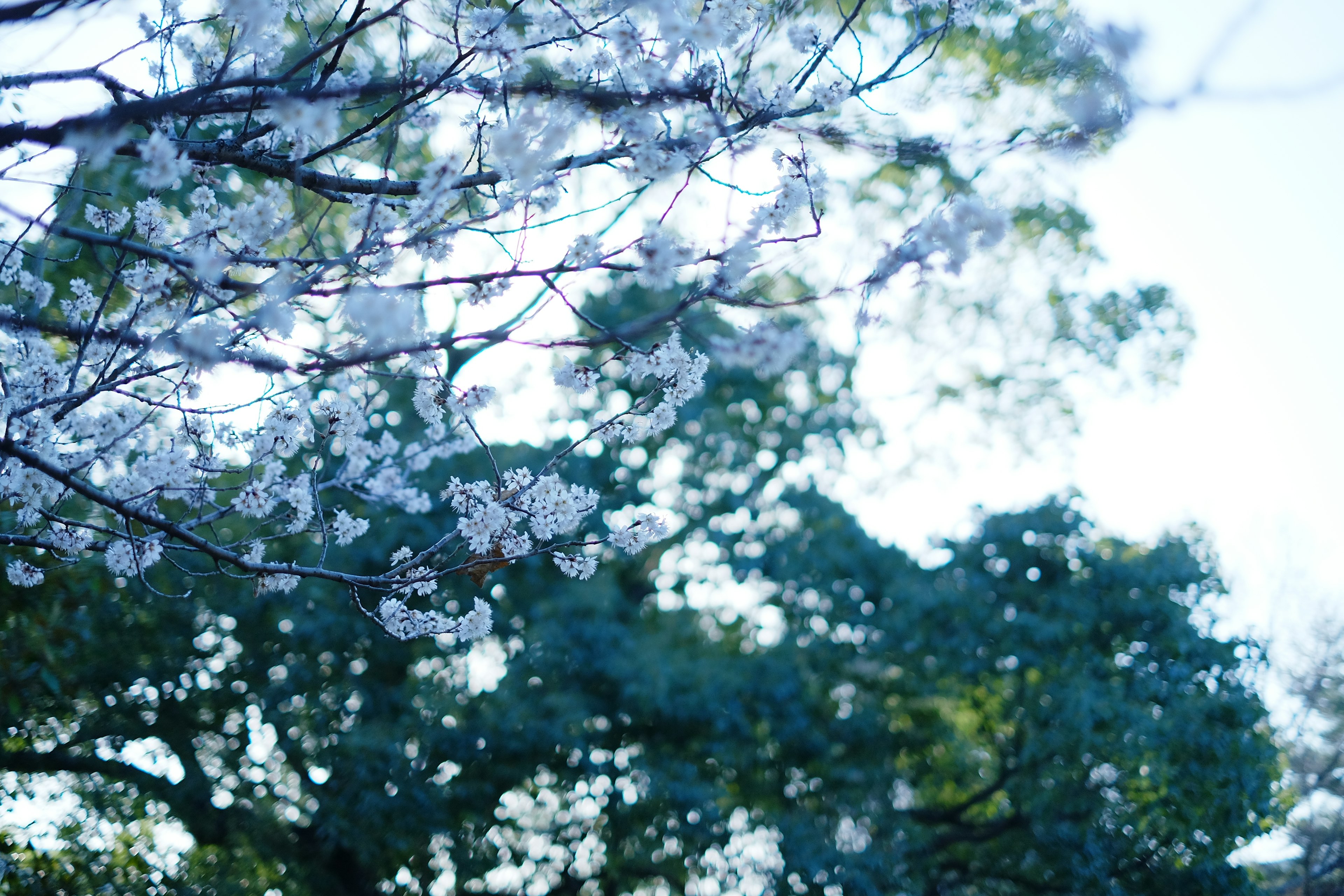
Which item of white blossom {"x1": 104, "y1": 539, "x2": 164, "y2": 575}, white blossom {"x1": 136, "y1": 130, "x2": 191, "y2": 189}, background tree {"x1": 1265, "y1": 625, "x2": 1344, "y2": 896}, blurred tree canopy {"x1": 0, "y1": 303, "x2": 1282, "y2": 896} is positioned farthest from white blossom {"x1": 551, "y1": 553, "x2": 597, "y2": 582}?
background tree {"x1": 1265, "y1": 625, "x2": 1344, "y2": 896}

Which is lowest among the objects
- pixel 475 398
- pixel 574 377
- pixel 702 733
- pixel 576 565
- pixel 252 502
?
pixel 576 565

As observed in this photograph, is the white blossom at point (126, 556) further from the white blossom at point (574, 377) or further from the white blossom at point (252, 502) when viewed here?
the white blossom at point (574, 377)

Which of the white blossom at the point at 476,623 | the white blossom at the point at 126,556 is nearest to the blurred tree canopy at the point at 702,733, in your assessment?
the white blossom at the point at 126,556

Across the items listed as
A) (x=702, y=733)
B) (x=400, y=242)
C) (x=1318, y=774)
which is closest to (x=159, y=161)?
(x=400, y=242)

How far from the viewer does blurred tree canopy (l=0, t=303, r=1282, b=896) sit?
6.36m

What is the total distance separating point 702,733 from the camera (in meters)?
7.46

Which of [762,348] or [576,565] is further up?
[576,565]

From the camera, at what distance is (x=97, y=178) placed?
5562 millimetres

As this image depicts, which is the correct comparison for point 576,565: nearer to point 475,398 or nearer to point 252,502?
point 475,398

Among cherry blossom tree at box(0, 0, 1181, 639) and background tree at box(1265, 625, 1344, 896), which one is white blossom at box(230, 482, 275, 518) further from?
background tree at box(1265, 625, 1344, 896)

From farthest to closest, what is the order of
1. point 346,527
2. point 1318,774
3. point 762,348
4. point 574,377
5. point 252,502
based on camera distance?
point 1318,774
point 346,527
point 252,502
point 574,377
point 762,348

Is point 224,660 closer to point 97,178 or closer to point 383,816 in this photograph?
point 383,816

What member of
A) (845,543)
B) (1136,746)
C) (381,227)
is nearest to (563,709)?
(845,543)

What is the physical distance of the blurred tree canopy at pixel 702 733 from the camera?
251 inches
